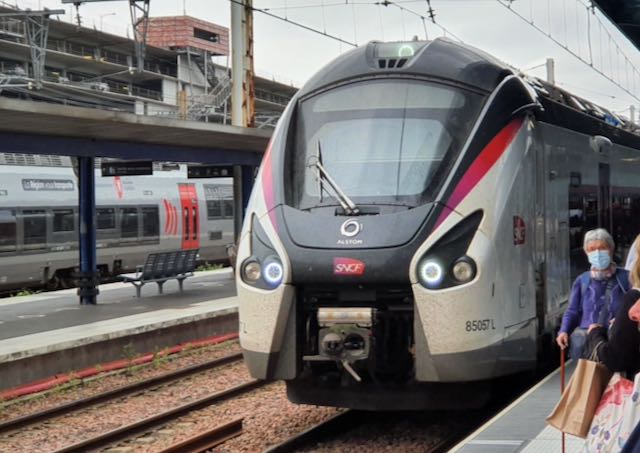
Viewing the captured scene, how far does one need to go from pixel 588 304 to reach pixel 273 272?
232 centimetres

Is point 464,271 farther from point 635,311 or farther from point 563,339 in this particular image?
point 635,311

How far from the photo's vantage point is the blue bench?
57.5ft

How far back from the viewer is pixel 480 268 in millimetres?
6551

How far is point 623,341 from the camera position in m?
4.16

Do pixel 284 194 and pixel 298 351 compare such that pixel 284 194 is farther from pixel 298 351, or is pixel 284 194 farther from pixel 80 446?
pixel 80 446

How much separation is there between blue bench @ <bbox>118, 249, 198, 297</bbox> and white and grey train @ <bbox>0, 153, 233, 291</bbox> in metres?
3.71

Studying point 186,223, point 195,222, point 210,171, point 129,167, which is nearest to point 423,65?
point 129,167

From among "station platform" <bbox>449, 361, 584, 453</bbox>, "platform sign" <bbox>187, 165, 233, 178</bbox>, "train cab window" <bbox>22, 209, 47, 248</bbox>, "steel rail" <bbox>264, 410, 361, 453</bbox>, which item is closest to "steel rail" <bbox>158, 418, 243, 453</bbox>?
"steel rail" <bbox>264, 410, 361, 453</bbox>

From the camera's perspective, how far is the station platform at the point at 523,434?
18.6ft

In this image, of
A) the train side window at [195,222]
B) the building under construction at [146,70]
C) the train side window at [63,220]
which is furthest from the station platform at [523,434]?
the building under construction at [146,70]

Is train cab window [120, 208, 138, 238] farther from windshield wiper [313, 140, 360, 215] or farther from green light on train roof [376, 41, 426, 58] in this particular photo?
windshield wiper [313, 140, 360, 215]

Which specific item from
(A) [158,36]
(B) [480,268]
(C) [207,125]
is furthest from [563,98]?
(A) [158,36]

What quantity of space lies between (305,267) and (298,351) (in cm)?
66

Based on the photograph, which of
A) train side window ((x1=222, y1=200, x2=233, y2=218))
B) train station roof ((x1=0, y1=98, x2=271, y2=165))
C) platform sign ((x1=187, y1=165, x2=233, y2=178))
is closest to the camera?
train station roof ((x1=0, y1=98, x2=271, y2=165))
